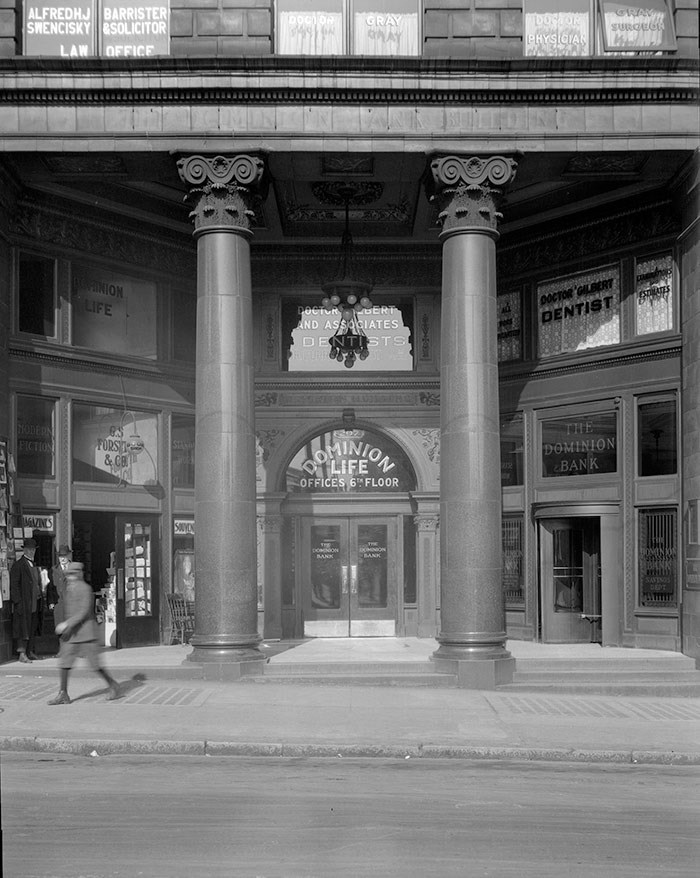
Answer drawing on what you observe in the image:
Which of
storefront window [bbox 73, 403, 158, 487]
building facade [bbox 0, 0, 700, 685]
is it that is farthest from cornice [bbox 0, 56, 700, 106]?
storefront window [bbox 73, 403, 158, 487]

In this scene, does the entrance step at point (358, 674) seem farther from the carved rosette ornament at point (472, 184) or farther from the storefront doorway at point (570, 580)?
the carved rosette ornament at point (472, 184)

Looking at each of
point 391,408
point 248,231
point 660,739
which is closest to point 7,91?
point 248,231

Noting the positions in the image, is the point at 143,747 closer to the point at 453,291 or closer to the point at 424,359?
the point at 453,291

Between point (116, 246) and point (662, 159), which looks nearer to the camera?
point (662, 159)

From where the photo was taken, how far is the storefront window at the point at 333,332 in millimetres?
21578

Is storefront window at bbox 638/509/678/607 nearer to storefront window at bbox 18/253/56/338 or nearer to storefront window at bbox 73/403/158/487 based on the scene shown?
storefront window at bbox 73/403/158/487

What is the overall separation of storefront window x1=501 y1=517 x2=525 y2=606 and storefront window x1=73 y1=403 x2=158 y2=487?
6547 millimetres

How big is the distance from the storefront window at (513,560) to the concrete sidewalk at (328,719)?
10.2 ft

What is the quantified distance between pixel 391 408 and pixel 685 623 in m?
6.87

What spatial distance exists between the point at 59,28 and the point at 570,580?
12433mm

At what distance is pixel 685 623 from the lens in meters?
17.4

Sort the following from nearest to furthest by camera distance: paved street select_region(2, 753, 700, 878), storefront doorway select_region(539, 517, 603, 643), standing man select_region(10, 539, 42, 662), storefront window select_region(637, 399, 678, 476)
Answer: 1. paved street select_region(2, 753, 700, 878)
2. standing man select_region(10, 539, 42, 662)
3. storefront window select_region(637, 399, 678, 476)
4. storefront doorway select_region(539, 517, 603, 643)

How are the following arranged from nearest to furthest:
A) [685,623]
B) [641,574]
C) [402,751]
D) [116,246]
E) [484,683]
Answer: [402,751], [484,683], [685,623], [641,574], [116,246]

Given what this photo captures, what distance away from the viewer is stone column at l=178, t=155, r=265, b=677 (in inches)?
639
